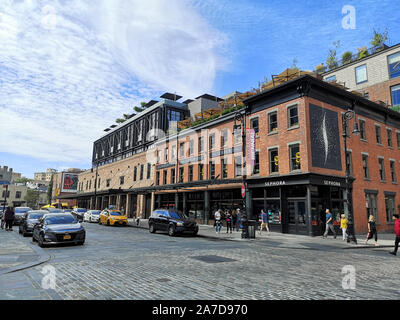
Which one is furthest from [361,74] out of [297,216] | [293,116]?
[297,216]

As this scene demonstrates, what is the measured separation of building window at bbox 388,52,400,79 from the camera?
33059 millimetres

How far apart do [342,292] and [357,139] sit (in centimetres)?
2221

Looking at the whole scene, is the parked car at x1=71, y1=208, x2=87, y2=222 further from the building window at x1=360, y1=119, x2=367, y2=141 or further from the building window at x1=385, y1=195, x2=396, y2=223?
the building window at x1=385, y1=195, x2=396, y2=223

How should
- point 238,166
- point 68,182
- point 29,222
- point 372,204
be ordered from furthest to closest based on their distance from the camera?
point 68,182, point 238,166, point 372,204, point 29,222

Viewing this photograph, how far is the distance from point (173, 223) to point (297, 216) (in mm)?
9220

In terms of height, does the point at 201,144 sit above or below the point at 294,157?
above

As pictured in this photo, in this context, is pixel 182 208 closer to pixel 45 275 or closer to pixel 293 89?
pixel 293 89

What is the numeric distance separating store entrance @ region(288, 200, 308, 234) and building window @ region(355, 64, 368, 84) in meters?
24.9

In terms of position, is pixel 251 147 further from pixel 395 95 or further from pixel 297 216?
pixel 395 95

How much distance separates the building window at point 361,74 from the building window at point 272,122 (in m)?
20.8

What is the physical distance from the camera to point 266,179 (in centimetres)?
2247

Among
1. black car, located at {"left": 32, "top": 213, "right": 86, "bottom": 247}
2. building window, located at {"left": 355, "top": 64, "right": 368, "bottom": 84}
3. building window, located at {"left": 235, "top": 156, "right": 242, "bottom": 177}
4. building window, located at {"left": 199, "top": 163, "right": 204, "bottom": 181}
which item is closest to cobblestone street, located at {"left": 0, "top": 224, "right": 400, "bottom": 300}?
black car, located at {"left": 32, "top": 213, "right": 86, "bottom": 247}

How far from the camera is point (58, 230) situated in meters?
12.1

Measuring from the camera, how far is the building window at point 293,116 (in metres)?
21.4
